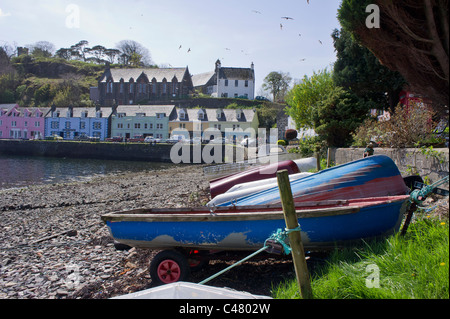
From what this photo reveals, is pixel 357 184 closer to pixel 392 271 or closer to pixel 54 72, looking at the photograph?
pixel 392 271

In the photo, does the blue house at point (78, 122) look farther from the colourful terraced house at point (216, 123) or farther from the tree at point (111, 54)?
the tree at point (111, 54)

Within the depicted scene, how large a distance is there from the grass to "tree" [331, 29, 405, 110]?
41.8 feet

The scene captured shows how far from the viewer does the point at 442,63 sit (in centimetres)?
511

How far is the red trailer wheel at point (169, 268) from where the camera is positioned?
5.09 m

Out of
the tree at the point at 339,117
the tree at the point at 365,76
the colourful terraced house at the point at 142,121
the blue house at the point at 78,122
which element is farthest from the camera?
the blue house at the point at 78,122

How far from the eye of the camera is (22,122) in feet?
239

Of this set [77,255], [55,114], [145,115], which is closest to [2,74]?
[55,114]

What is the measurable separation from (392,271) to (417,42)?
4.29 meters

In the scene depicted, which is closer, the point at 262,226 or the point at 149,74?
the point at 262,226

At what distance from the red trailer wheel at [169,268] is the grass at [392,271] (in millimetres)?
1508

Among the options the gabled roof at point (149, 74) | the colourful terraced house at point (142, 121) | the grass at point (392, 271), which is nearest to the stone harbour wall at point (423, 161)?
the grass at point (392, 271)

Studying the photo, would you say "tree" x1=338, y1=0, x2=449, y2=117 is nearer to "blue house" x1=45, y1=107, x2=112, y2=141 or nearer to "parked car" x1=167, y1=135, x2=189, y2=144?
"parked car" x1=167, y1=135, x2=189, y2=144

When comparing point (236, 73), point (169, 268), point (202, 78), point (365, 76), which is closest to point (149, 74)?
point (202, 78)
